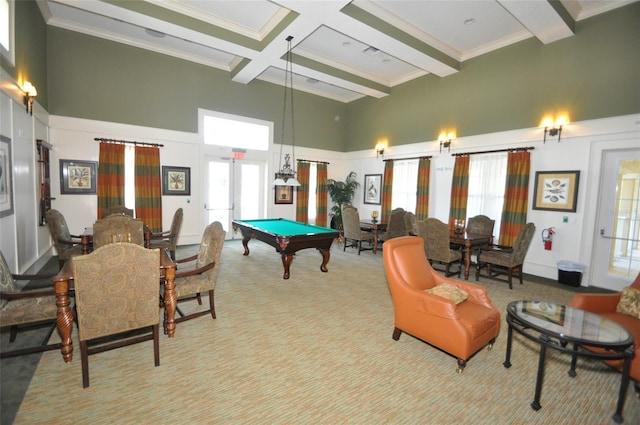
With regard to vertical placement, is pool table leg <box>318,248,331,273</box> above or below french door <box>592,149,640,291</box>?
below

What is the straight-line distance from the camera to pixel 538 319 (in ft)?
7.54

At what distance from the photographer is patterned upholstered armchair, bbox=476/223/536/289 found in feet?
15.4

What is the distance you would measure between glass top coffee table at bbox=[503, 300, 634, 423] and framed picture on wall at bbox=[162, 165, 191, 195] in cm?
702

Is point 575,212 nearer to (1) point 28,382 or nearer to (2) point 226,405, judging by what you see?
(2) point 226,405

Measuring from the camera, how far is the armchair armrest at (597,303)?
106 inches

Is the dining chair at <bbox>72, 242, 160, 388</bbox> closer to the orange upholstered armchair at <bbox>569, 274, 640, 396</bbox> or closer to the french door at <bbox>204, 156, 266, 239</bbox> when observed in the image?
the orange upholstered armchair at <bbox>569, 274, 640, 396</bbox>

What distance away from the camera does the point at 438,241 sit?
16.8 feet

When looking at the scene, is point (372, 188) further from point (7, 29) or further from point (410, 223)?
point (7, 29)

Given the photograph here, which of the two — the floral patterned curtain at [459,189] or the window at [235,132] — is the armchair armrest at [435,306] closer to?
the floral patterned curtain at [459,189]

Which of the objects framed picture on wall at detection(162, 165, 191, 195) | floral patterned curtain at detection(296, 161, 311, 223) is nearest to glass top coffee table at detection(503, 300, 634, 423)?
floral patterned curtain at detection(296, 161, 311, 223)

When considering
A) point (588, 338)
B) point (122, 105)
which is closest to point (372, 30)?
point (588, 338)

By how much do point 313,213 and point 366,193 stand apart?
1.84 metres

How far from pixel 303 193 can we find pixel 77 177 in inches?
214

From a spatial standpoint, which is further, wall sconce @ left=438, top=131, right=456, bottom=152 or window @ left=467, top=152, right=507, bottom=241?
wall sconce @ left=438, top=131, right=456, bottom=152
